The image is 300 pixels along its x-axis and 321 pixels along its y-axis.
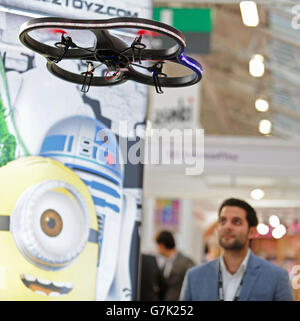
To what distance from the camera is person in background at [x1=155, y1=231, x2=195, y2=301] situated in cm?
543

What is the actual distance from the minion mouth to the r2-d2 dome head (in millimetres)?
608

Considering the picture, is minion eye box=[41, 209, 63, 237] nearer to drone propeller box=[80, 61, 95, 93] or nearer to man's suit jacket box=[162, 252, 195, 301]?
drone propeller box=[80, 61, 95, 93]

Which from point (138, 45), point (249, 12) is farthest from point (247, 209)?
point (249, 12)

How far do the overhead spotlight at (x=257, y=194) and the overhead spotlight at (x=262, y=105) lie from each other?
12.1 ft

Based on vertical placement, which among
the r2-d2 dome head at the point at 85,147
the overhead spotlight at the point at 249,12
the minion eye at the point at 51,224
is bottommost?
the minion eye at the point at 51,224

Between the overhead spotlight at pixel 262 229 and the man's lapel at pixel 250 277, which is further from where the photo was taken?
the overhead spotlight at pixel 262 229

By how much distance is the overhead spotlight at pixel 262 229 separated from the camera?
318cm

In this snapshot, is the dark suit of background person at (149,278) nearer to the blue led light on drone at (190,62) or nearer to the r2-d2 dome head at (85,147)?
the r2-d2 dome head at (85,147)

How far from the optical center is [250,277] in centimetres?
288

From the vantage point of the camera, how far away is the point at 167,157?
8438 mm

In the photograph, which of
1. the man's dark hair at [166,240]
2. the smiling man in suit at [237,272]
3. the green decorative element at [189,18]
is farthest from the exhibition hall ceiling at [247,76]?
the smiling man in suit at [237,272]

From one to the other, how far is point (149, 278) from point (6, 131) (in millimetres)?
2399

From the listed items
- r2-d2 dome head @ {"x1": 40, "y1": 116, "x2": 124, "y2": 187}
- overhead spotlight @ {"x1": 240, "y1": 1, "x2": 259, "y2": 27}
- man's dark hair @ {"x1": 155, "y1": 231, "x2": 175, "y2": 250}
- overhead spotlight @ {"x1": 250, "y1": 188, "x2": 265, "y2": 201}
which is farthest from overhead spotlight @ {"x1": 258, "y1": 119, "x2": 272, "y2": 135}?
r2-d2 dome head @ {"x1": 40, "y1": 116, "x2": 124, "y2": 187}

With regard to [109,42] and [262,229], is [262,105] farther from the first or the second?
[109,42]
